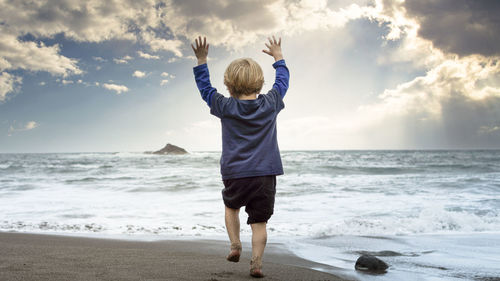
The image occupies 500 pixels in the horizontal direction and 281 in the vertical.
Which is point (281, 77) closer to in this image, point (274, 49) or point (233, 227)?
point (274, 49)

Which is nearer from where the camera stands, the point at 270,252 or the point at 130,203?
the point at 270,252

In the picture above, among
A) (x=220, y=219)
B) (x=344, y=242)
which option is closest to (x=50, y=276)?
(x=344, y=242)

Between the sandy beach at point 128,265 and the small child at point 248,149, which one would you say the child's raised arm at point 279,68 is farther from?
the sandy beach at point 128,265

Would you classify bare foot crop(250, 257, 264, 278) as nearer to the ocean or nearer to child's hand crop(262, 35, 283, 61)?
the ocean

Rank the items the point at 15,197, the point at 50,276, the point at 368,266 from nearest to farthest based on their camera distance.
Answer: the point at 50,276 < the point at 368,266 < the point at 15,197

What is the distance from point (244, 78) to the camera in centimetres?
220

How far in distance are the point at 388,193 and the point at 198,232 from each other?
6.37 m

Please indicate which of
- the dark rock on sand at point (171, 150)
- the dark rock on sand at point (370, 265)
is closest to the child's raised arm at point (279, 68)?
the dark rock on sand at point (370, 265)

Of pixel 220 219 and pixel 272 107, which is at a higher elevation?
pixel 272 107

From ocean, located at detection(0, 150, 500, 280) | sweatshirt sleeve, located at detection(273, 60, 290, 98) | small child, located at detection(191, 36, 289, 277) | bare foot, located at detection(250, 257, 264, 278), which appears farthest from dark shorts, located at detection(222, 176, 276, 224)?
ocean, located at detection(0, 150, 500, 280)

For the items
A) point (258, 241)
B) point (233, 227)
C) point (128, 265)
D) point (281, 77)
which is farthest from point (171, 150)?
point (258, 241)

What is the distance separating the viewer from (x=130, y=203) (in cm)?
776

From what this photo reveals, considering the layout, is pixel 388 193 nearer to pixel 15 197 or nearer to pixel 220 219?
pixel 220 219

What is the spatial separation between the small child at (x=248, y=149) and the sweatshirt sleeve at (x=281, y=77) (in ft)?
0.58
